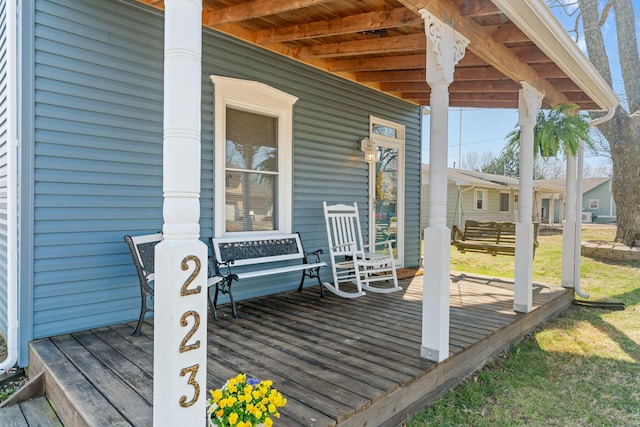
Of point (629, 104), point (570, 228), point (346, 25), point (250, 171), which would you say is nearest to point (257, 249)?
point (250, 171)

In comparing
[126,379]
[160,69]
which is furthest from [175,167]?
[160,69]

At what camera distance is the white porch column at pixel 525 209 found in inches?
148

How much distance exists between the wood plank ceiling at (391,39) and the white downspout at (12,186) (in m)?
0.95

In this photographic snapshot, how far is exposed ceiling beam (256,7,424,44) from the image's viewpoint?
3000 millimetres

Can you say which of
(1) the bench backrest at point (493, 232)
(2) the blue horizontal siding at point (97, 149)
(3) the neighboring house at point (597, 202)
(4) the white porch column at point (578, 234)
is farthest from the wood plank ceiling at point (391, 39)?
(3) the neighboring house at point (597, 202)

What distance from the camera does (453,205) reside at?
15.4 m

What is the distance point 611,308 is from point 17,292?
19.5ft

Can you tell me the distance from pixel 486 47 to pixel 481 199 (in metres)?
14.6

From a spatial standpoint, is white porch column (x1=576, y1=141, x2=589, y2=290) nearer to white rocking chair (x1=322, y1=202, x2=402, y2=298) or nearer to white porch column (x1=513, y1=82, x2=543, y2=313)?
white porch column (x1=513, y1=82, x2=543, y2=313)

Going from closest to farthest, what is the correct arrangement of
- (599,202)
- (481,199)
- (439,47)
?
1. (439,47)
2. (481,199)
3. (599,202)

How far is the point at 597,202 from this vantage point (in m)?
26.8

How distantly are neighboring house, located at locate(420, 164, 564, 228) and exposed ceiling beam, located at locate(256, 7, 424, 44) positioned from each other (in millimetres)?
10979

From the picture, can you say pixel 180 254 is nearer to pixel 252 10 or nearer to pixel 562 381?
pixel 252 10

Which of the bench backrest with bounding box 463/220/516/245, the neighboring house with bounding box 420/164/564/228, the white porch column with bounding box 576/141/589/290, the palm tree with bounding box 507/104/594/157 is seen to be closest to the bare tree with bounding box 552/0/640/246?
the bench backrest with bounding box 463/220/516/245
